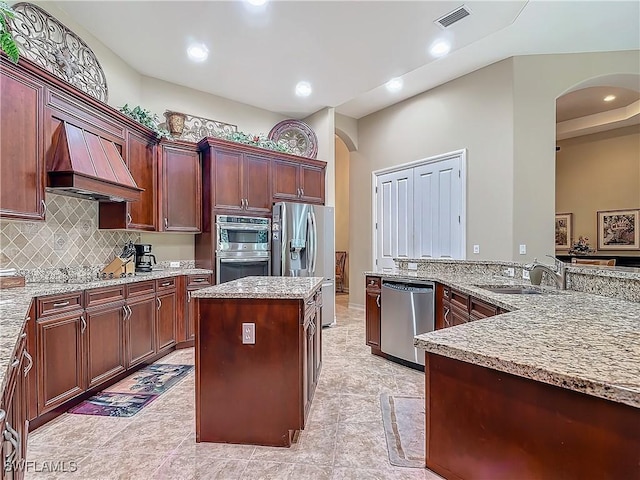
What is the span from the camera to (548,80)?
13.1 feet

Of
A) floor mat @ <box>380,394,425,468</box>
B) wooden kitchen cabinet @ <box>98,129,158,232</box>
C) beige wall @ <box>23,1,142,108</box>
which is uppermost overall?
beige wall @ <box>23,1,142,108</box>

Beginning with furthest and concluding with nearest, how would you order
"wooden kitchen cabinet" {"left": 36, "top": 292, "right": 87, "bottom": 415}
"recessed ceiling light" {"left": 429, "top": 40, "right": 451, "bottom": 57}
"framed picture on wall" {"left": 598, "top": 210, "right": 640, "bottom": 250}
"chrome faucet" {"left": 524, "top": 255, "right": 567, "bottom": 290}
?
"framed picture on wall" {"left": 598, "top": 210, "right": 640, "bottom": 250}
"recessed ceiling light" {"left": 429, "top": 40, "right": 451, "bottom": 57}
"chrome faucet" {"left": 524, "top": 255, "right": 567, "bottom": 290}
"wooden kitchen cabinet" {"left": 36, "top": 292, "right": 87, "bottom": 415}

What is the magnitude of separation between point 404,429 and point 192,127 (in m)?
4.08

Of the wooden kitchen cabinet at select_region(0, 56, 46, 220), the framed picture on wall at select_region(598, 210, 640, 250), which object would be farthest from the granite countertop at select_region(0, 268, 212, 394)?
the framed picture on wall at select_region(598, 210, 640, 250)

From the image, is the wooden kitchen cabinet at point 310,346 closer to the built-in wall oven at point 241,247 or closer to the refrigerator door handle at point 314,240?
the built-in wall oven at point 241,247

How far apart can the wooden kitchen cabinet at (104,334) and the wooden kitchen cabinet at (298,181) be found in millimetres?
2284

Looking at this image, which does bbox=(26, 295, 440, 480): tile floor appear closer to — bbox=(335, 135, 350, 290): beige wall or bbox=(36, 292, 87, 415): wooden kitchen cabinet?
bbox=(36, 292, 87, 415): wooden kitchen cabinet

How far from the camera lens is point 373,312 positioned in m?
3.58

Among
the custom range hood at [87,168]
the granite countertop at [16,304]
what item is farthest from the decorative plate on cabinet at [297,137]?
the granite countertop at [16,304]

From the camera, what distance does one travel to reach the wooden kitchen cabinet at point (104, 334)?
2.51 meters

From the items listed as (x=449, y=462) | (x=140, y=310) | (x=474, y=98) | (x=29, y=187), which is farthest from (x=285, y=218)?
(x=449, y=462)

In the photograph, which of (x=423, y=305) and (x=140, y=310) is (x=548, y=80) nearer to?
(x=423, y=305)

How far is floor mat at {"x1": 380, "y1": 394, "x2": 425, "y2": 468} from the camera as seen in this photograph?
6.16 ft

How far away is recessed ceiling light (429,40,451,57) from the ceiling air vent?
29 cm
